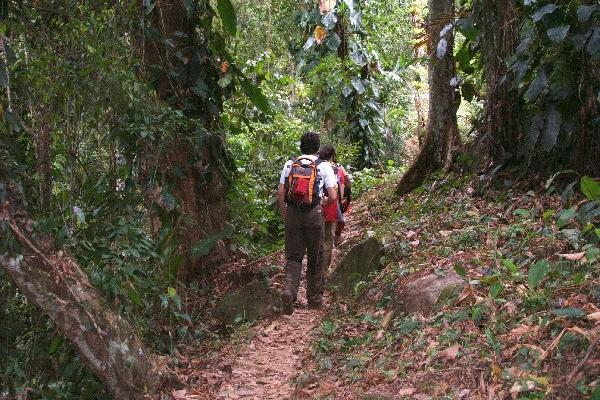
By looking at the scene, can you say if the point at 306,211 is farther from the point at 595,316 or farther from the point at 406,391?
the point at 595,316

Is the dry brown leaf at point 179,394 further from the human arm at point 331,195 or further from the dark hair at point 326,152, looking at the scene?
the dark hair at point 326,152

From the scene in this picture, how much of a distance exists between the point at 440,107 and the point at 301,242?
11.6ft

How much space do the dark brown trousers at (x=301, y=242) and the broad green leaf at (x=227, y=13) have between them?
6.38 feet

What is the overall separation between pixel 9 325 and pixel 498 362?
3305 mm

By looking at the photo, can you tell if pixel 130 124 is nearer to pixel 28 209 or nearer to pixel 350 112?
pixel 28 209

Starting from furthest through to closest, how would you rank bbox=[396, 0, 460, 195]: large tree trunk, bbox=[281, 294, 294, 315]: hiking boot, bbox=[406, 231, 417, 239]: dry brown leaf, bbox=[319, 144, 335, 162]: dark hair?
bbox=[396, 0, 460, 195]: large tree trunk → bbox=[319, 144, 335, 162]: dark hair → bbox=[406, 231, 417, 239]: dry brown leaf → bbox=[281, 294, 294, 315]: hiking boot

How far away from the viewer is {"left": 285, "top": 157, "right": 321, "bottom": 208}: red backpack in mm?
6625

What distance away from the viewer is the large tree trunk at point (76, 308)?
4047 millimetres

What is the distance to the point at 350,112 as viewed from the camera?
1573cm

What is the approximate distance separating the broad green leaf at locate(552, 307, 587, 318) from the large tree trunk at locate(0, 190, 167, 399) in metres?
2.69

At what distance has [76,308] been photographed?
424 centimetres

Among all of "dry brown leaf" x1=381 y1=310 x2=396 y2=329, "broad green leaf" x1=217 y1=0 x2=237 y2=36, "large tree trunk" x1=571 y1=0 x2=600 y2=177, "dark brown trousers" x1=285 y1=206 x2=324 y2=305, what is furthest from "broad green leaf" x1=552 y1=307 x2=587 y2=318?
"broad green leaf" x1=217 y1=0 x2=237 y2=36

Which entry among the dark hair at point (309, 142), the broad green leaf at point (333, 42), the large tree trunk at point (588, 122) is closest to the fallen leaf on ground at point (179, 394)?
the dark hair at point (309, 142)

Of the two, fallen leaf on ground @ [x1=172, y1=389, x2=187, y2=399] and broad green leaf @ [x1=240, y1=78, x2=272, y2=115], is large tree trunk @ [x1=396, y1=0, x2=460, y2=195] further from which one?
fallen leaf on ground @ [x1=172, y1=389, x2=187, y2=399]
